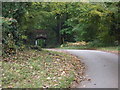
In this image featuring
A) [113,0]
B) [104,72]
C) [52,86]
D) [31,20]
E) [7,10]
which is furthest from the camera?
[31,20]

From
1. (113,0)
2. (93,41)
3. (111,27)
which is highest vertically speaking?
(113,0)

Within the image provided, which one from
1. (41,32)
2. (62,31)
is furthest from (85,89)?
(41,32)

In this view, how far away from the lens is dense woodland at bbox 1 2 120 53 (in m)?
12.6

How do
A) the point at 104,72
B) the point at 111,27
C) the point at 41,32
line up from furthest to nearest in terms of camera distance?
1. the point at 41,32
2. the point at 111,27
3. the point at 104,72

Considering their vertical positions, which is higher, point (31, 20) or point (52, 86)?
point (31, 20)

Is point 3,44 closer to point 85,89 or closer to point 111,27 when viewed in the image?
point 85,89

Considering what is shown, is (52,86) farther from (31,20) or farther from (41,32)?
(41,32)

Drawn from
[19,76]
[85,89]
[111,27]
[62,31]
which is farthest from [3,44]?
[62,31]

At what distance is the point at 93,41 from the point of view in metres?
30.0

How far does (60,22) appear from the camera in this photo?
122 ft

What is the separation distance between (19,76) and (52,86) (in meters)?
1.33

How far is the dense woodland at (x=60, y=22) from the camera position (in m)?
12.6

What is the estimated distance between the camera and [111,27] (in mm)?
20656

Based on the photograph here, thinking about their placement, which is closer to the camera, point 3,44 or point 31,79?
point 31,79
